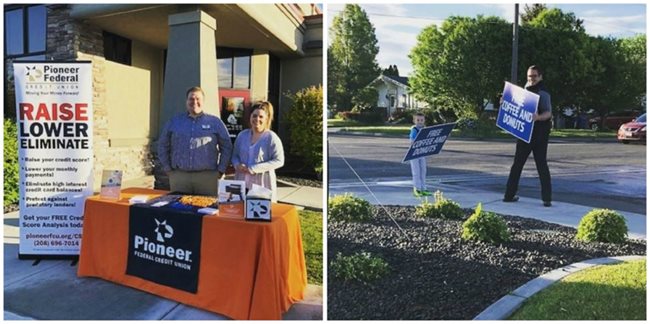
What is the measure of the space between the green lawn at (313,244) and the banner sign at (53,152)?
7.01 feet

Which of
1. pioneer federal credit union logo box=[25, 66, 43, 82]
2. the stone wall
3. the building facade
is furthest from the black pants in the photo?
the stone wall

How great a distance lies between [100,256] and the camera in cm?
383

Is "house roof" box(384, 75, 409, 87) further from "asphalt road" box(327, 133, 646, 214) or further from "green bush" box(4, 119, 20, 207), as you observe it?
"green bush" box(4, 119, 20, 207)

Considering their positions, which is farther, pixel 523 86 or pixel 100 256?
pixel 100 256

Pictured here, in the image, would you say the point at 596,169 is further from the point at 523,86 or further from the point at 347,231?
the point at 347,231

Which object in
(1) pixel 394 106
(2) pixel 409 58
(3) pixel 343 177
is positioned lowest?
(3) pixel 343 177

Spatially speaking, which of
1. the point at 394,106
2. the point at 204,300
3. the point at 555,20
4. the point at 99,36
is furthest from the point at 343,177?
the point at 99,36

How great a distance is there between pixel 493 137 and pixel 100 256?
328 cm

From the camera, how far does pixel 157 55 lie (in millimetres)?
10031

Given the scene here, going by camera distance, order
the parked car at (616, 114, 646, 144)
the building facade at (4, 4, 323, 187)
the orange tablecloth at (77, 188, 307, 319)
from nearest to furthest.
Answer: the orange tablecloth at (77, 188, 307, 319) < the parked car at (616, 114, 646, 144) < the building facade at (4, 4, 323, 187)

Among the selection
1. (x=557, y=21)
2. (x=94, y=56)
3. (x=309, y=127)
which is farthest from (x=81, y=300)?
(x=309, y=127)

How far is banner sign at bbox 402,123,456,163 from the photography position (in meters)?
3.50

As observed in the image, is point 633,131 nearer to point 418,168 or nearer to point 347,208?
point 418,168

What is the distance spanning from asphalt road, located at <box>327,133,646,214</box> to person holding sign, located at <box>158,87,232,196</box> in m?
1.18
